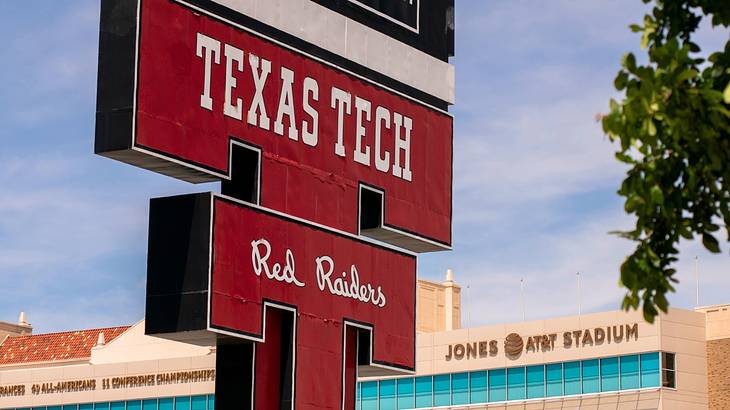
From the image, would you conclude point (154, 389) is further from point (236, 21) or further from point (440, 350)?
point (236, 21)

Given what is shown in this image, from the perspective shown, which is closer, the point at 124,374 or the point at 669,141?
the point at 669,141

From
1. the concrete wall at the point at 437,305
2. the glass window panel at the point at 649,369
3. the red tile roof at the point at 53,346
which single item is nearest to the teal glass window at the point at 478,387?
the glass window panel at the point at 649,369

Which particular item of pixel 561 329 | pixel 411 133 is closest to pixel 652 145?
pixel 411 133

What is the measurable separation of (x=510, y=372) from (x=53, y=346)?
3446cm

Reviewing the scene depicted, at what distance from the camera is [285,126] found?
1310 inches

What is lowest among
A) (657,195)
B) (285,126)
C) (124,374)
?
(657,195)

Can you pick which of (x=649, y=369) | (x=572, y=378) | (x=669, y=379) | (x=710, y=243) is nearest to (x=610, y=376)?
(x=649, y=369)

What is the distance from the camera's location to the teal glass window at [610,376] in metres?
66.3

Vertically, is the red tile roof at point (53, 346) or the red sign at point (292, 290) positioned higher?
the red tile roof at point (53, 346)

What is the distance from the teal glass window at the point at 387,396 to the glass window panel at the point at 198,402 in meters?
9.53

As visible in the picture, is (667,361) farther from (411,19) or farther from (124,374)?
(411,19)

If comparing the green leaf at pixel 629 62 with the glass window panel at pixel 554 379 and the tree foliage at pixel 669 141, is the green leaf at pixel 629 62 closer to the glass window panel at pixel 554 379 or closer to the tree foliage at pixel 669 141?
the tree foliage at pixel 669 141

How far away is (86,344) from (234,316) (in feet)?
206

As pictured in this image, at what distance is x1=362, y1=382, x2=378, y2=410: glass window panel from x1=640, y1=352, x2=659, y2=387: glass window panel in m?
13.0
